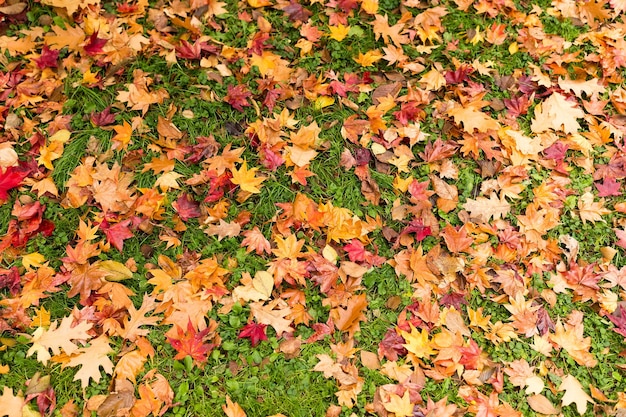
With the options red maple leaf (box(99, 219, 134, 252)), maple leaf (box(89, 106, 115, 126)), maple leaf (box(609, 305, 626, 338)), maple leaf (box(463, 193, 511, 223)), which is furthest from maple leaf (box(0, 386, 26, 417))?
maple leaf (box(609, 305, 626, 338))

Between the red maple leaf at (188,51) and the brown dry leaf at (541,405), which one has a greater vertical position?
the red maple leaf at (188,51)

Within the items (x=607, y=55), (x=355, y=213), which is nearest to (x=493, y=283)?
(x=355, y=213)

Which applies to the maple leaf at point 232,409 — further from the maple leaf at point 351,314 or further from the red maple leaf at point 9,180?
the red maple leaf at point 9,180

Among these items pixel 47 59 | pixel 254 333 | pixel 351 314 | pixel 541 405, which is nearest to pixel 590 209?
pixel 541 405

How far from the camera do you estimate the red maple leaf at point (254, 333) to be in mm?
2447

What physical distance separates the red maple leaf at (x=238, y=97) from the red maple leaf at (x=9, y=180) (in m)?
1.17

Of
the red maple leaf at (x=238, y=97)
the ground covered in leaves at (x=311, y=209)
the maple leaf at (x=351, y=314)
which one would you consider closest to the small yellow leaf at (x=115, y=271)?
the ground covered in leaves at (x=311, y=209)

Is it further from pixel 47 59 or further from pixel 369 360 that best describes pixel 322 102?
pixel 47 59

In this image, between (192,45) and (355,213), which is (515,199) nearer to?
(355,213)

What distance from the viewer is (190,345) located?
2396 millimetres

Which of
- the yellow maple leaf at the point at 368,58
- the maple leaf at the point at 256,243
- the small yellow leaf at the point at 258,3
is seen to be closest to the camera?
the maple leaf at the point at 256,243

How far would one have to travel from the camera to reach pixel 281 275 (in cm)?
260

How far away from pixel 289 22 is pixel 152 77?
0.96 meters

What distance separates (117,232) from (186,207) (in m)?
0.36
